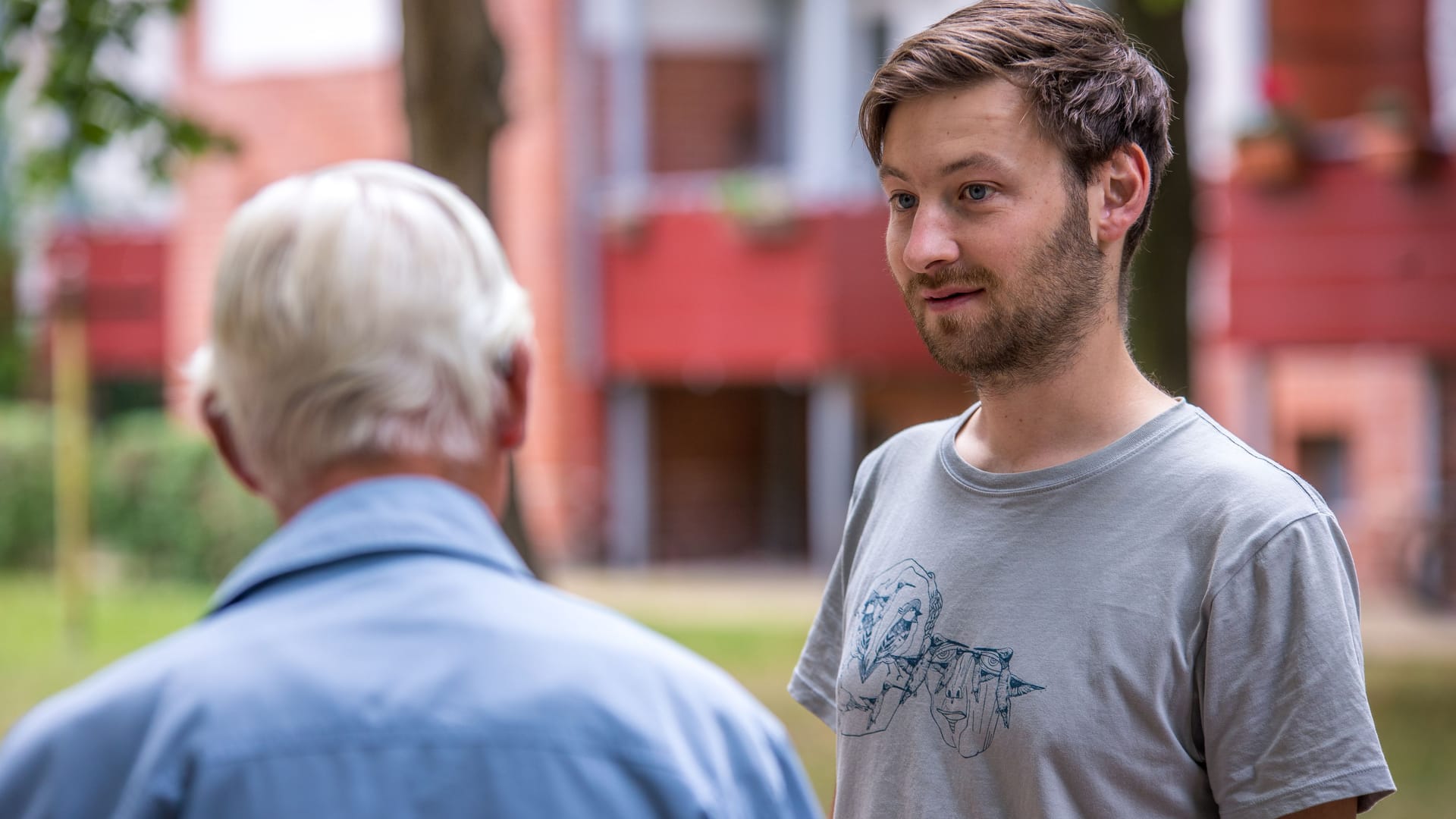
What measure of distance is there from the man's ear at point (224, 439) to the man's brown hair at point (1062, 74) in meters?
0.95

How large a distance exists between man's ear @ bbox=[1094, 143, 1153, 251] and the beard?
30 millimetres

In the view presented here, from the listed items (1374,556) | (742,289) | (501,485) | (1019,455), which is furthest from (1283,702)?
(742,289)

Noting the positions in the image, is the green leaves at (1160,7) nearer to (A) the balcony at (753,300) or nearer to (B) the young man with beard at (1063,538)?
(B) the young man with beard at (1063,538)

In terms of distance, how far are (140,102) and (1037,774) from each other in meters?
6.71

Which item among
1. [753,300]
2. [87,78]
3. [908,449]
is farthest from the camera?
[753,300]

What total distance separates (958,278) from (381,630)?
3.08 ft

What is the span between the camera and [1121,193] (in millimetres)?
2064

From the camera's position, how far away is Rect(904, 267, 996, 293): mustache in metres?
2.02

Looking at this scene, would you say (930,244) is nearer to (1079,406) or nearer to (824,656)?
(1079,406)

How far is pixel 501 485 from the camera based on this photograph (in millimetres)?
1560

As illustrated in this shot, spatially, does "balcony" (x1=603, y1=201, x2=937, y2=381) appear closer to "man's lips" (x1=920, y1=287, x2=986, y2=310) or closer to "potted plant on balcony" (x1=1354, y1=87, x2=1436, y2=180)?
"potted plant on balcony" (x1=1354, y1=87, x2=1436, y2=180)

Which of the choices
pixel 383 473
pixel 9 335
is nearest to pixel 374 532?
pixel 383 473

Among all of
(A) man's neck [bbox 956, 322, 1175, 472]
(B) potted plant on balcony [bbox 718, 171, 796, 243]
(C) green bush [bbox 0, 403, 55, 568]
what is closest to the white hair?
(A) man's neck [bbox 956, 322, 1175, 472]

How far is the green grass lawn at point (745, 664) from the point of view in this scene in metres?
7.59
